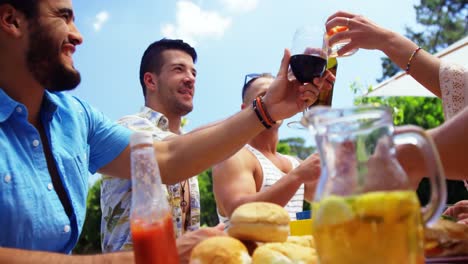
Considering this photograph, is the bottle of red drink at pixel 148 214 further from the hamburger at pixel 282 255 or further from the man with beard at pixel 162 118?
the man with beard at pixel 162 118

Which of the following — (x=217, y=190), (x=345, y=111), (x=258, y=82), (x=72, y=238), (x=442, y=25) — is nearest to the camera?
(x=345, y=111)

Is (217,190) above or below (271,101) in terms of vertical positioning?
below

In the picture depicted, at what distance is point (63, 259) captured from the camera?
1383mm

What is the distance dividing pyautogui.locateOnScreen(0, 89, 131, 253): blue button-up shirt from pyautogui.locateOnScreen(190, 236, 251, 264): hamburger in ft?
3.01

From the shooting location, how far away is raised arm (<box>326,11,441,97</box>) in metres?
2.61

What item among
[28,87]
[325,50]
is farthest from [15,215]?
[325,50]

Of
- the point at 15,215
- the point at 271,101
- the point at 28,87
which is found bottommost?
the point at 15,215

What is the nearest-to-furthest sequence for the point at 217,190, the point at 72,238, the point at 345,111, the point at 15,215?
the point at 345,111
the point at 15,215
the point at 72,238
the point at 217,190

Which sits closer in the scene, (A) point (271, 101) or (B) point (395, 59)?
(A) point (271, 101)

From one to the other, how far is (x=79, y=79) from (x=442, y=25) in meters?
30.5

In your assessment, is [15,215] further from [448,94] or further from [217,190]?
[448,94]

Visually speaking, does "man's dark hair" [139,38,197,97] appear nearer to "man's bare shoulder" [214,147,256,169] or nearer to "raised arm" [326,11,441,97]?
"man's bare shoulder" [214,147,256,169]

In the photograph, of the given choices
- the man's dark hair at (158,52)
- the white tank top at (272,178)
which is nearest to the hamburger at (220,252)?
the white tank top at (272,178)

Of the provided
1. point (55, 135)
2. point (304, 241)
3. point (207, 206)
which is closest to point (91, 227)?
point (207, 206)
